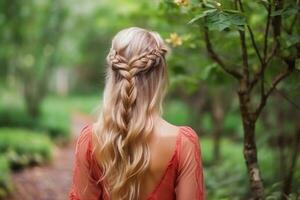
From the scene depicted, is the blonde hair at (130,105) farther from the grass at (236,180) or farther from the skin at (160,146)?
the grass at (236,180)

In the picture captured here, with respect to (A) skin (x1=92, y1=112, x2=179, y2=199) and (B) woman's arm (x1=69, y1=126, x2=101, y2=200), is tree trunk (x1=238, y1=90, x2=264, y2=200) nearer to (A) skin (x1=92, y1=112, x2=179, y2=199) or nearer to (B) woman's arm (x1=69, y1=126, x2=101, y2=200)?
(A) skin (x1=92, y1=112, x2=179, y2=199)

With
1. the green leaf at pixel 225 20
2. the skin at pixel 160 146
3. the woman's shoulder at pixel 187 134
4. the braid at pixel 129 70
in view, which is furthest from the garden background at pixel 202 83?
the woman's shoulder at pixel 187 134

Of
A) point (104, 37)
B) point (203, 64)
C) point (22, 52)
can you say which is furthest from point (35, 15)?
point (104, 37)

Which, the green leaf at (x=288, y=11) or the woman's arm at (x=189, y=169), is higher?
the green leaf at (x=288, y=11)

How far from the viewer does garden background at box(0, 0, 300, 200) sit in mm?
3863

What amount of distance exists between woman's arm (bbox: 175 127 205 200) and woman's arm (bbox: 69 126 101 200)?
44 cm

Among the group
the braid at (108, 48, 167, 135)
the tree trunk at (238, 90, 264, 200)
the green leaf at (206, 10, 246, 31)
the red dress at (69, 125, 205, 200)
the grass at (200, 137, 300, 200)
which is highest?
the green leaf at (206, 10, 246, 31)

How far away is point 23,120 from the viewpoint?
15.6 meters

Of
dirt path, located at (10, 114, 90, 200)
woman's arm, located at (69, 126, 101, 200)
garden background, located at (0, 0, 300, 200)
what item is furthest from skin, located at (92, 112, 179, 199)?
dirt path, located at (10, 114, 90, 200)

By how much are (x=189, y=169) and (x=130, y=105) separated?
16.5 inches

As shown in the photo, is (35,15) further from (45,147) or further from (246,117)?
(246,117)

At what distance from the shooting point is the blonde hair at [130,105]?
2.88m

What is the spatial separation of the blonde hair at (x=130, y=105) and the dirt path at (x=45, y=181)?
18.4 feet

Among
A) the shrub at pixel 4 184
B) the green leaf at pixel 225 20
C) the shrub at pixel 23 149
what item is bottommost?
the shrub at pixel 23 149
